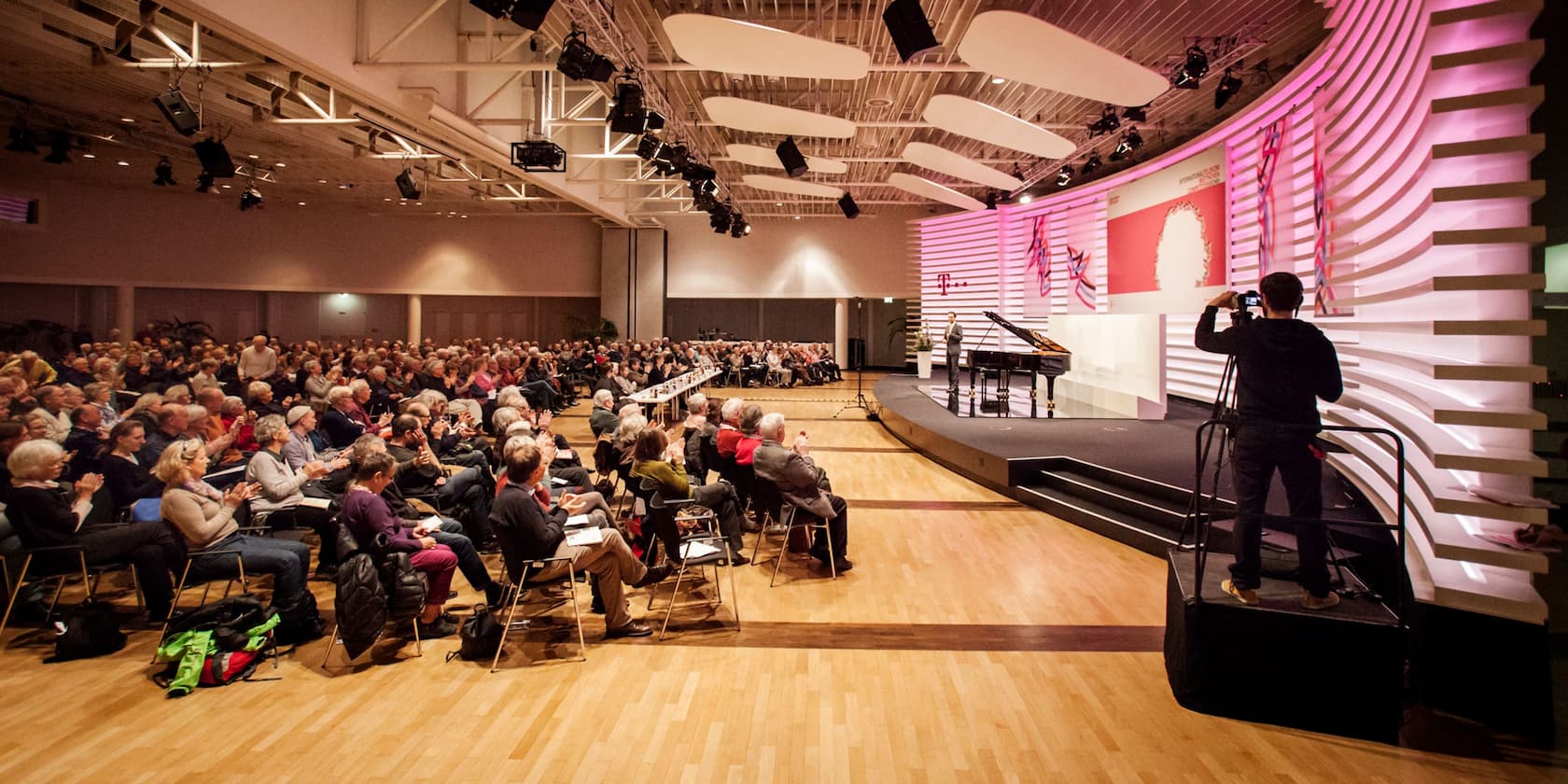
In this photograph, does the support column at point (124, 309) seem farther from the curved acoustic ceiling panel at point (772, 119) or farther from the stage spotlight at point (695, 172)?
the curved acoustic ceiling panel at point (772, 119)

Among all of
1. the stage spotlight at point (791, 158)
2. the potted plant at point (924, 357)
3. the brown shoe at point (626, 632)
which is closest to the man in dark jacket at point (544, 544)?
the brown shoe at point (626, 632)

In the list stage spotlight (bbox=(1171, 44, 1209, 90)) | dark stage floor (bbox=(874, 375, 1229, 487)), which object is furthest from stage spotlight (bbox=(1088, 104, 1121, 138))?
dark stage floor (bbox=(874, 375, 1229, 487))

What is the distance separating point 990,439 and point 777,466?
4.08 meters

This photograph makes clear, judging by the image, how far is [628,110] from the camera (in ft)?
25.0

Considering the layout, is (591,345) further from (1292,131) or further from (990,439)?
(1292,131)

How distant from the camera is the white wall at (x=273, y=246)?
16141mm

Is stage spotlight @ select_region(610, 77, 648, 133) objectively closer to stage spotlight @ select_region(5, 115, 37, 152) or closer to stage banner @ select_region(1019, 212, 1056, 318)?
stage spotlight @ select_region(5, 115, 37, 152)

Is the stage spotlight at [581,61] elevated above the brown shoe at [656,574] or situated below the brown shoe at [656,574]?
above

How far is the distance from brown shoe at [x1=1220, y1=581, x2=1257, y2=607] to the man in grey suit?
2343 mm

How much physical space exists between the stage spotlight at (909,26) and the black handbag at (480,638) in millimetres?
4886

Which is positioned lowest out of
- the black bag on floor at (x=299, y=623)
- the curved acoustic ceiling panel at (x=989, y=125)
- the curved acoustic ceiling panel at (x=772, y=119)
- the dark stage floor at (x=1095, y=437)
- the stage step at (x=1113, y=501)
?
the black bag on floor at (x=299, y=623)

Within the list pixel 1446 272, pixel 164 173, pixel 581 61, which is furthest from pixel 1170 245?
pixel 164 173

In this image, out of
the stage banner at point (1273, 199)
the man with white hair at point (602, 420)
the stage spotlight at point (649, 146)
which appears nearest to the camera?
the man with white hair at point (602, 420)

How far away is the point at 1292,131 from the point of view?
7.90 meters
